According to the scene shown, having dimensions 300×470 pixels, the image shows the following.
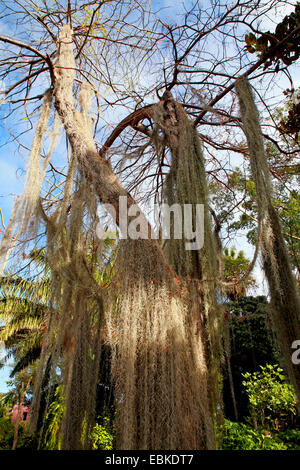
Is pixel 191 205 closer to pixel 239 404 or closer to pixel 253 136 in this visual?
pixel 253 136

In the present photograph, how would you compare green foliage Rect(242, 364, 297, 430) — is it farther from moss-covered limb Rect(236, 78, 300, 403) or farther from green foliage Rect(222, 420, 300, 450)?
moss-covered limb Rect(236, 78, 300, 403)

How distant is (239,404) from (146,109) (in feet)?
14.8

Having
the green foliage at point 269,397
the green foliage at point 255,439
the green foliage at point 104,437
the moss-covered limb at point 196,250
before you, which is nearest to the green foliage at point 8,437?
the green foliage at point 104,437

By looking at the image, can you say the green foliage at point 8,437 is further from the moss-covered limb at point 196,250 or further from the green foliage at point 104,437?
the moss-covered limb at point 196,250

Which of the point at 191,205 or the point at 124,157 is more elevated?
the point at 124,157

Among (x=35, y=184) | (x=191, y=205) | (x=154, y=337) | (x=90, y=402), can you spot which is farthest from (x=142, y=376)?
(x=35, y=184)

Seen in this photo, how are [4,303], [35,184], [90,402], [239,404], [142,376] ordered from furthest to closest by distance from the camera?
[4,303]
[239,404]
[35,184]
[90,402]
[142,376]

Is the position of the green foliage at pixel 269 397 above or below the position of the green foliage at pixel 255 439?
above

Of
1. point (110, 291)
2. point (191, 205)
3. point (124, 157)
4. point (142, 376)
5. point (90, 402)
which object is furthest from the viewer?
point (124, 157)

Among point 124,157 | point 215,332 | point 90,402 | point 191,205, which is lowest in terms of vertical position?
point 90,402

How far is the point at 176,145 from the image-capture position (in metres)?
1.93

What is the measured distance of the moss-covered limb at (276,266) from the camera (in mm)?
1373

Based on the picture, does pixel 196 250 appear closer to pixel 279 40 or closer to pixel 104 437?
pixel 279 40

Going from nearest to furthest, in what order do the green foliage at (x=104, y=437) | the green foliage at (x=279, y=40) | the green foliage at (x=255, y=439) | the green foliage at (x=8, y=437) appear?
the green foliage at (x=279, y=40), the green foliage at (x=255, y=439), the green foliage at (x=104, y=437), the green foliage at (x=8, y=437)
